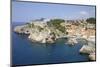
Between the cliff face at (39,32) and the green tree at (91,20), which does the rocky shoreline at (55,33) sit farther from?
the green tree at (91,20)

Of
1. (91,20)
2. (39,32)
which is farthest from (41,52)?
(91,20)

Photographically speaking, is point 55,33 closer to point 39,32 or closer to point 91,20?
point 39,32

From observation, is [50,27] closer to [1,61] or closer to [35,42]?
[35,42]

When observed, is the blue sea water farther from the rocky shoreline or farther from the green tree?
the green tree

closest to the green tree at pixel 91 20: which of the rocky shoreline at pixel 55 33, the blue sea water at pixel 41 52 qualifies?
the rocky shoreline at pixel 55 33

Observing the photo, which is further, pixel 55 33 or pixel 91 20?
pixel 91 20

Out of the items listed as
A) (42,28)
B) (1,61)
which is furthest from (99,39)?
(1,61)

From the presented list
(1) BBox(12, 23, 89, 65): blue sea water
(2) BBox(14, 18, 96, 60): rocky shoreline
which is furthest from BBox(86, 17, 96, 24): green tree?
(1) BBox(12, 23, 89, 65): blue sea water

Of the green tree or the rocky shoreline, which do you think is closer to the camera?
the rocky shoreline
